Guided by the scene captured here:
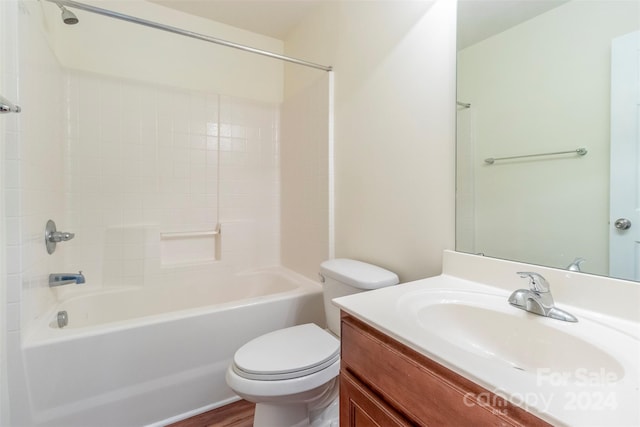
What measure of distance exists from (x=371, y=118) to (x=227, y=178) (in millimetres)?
1316

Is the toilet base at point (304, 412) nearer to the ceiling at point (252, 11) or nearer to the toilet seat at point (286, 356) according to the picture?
the toilet seat at point (286, 356)

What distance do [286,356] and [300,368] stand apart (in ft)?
0.29

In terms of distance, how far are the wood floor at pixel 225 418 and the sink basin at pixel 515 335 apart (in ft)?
3.76

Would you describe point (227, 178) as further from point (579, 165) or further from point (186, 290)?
point (579, 165)

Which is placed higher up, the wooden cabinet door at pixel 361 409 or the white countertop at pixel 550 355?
the white countertop at pixel 550 355

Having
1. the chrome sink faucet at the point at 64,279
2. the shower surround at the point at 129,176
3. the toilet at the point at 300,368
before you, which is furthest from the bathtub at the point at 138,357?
the toilet at the point at 300,368

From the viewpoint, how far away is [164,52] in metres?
2.15

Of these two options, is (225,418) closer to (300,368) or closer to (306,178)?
(300,368)

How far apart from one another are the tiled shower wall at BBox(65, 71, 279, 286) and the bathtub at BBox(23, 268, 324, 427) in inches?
14.0

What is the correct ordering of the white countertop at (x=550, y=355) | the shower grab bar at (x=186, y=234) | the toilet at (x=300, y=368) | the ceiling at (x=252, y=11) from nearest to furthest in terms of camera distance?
1. the white countertop at (x=550, y=355)
2. the toilet at (x=300, y=368)
3. the ceiling at (x=252, y=11)
4. the shower grab bar at (x=186, y=234)

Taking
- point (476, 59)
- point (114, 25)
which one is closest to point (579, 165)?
point (476, 59)

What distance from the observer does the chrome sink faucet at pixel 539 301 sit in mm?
748

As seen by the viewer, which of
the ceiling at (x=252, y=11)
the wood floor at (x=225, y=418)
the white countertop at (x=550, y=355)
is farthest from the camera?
the ceiling at (x=252, y=11)

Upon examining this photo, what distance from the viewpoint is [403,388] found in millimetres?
647
